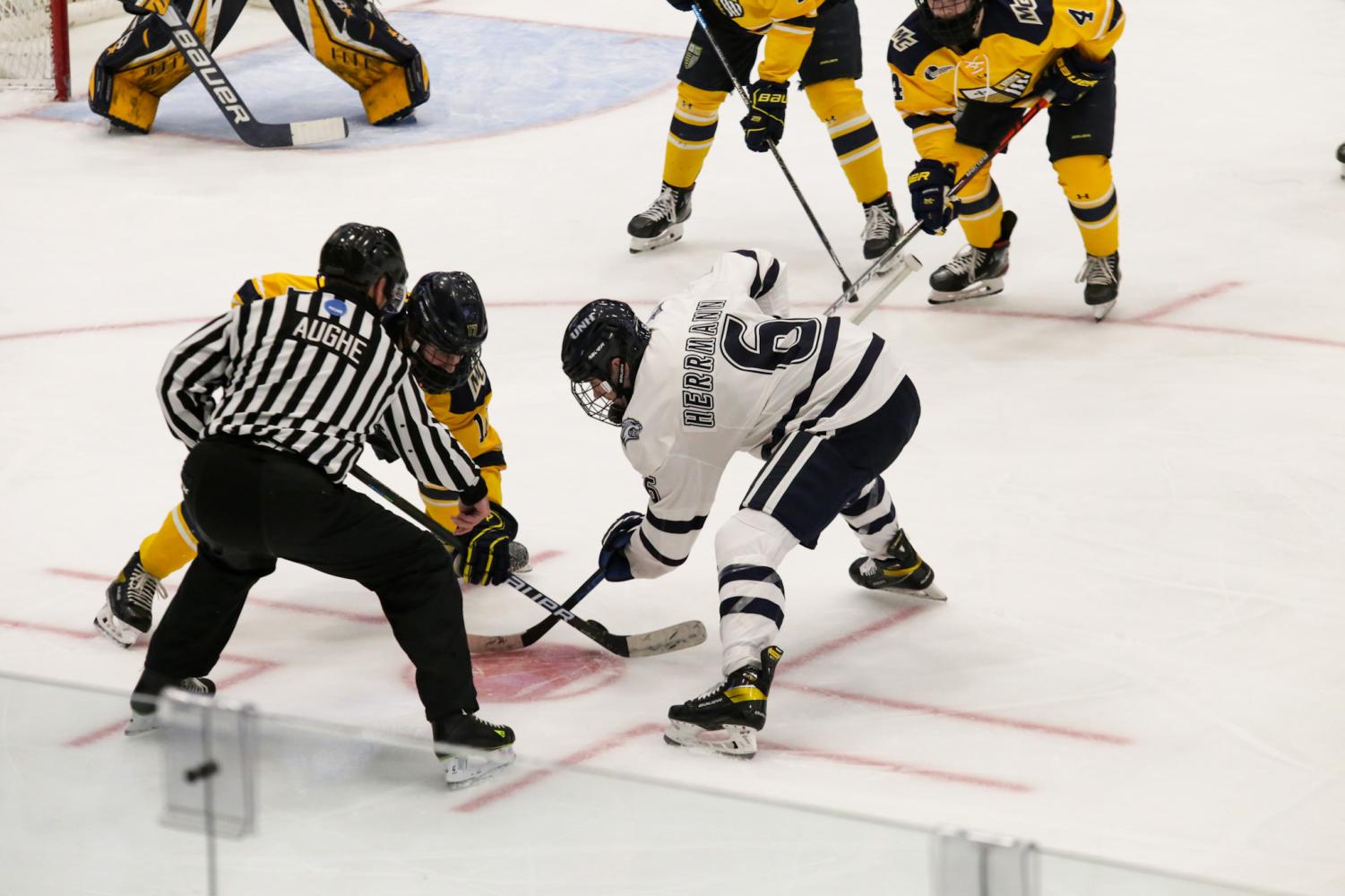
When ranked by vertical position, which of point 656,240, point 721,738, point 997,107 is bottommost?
point 721,738

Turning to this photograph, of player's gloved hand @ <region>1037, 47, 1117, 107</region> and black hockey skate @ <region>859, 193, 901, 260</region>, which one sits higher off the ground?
player's gloved hand @ <region>1037, 47, 1117, 107</region>

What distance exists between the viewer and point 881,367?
11.6ft

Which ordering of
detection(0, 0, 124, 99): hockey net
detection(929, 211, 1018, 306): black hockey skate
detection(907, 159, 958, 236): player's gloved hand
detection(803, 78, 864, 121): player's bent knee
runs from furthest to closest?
1. detection(0, 0, 124, 99): hockey net
2. detection(803, 78, 864, 121): player's bent knee
3. detection(929, 211, 1018, 306): black hockey skate
4. detection(907, 159, 958, 236): player's gloved hand

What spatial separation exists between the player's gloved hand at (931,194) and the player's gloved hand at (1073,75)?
15.3 inches

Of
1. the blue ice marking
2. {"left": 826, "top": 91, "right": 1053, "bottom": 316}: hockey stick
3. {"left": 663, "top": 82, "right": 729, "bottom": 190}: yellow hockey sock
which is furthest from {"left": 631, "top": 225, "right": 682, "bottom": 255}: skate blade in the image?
the blue ice marking

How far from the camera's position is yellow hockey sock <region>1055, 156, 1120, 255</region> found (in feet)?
18.5

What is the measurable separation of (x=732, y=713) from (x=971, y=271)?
306cm

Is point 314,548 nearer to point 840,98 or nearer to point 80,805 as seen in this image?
point 80,805

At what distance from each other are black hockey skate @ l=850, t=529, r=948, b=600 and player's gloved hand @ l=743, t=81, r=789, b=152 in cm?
239

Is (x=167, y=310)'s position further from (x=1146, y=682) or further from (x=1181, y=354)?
(x=1146, y=682)

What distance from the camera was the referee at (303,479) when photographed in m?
3.11

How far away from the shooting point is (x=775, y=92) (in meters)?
6.07

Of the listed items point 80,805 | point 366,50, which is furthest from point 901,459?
point 366,50

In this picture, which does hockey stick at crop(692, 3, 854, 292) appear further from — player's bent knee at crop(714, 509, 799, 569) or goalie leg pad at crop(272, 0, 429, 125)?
player's bent knee at crop(714, 509, 799, 569)
